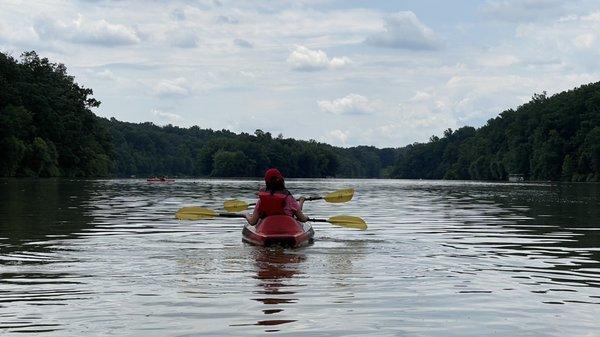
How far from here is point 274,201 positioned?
18.1 m

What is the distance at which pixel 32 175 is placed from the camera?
100062mm

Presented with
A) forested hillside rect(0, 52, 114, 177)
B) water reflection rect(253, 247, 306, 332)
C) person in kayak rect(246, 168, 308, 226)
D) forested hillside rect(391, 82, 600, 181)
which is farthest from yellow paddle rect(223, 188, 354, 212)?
forested hillside rect(391, 82, 600, 181)

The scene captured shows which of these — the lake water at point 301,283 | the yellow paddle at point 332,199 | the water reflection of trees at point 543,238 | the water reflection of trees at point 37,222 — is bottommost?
the water reflection of trees at point 543,238

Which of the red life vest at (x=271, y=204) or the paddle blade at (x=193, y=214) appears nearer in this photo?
the red life vest at (x=271, y=204)

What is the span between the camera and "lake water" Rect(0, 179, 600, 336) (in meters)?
9.34

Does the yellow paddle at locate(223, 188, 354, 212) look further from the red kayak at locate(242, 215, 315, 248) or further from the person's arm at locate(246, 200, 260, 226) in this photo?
the red kayak at locate(242, 215, 315, 248)

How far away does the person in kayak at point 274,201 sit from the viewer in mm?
18109

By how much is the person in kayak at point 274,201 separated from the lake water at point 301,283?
0.86 metres

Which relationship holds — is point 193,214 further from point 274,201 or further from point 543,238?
point 543,238

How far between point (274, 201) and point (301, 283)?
584cm

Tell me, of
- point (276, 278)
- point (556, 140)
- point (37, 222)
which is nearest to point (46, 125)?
point (556, 140)

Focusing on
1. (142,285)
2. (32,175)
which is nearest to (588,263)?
(142,285)

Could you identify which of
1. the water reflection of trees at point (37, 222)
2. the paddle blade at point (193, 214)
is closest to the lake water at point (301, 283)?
the water reflection of trees at point (37, 222)

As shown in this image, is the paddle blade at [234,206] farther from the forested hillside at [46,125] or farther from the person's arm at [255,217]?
the forested hillside at [46,125]
